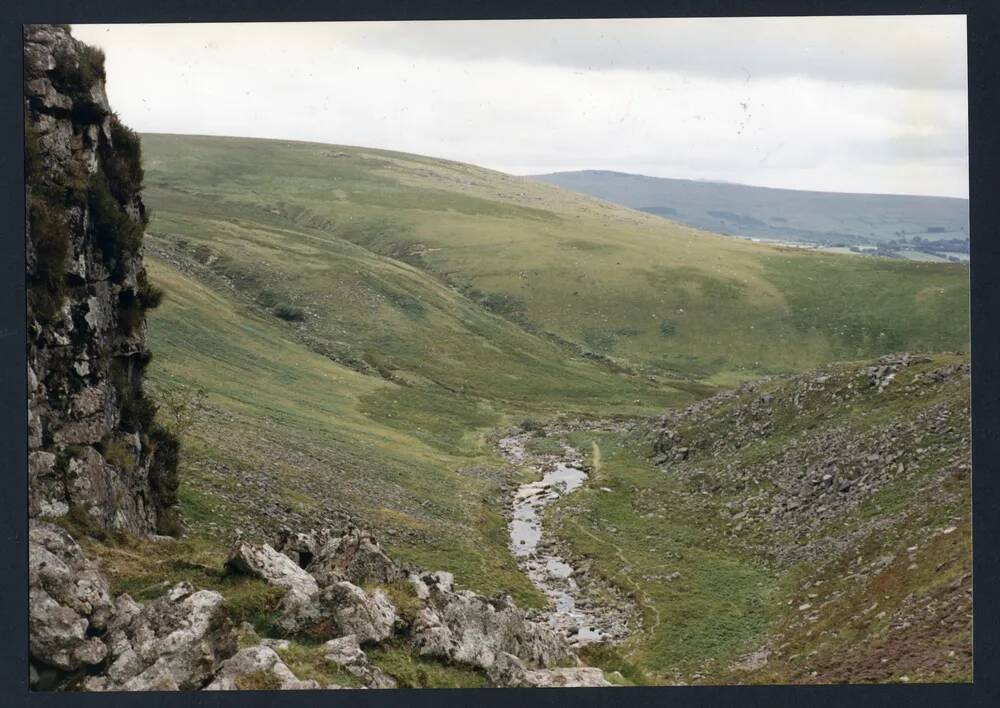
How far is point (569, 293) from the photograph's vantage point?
150250 millimetres

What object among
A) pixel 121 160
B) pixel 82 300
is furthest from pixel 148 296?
pixel 121 160

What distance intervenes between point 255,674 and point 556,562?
2443 centimetres

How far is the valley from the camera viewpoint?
38.1 meters

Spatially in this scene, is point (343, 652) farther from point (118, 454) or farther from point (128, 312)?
point (128, 312)

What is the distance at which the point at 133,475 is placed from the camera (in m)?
33.7

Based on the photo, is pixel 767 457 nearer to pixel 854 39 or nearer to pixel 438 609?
pixel 854 39

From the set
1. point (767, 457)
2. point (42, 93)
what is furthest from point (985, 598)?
point (42, 93)

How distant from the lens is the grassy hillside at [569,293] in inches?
4616

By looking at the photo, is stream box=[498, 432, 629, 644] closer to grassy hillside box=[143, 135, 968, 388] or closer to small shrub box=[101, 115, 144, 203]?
small shrub box=[101, 115, 144, 203]

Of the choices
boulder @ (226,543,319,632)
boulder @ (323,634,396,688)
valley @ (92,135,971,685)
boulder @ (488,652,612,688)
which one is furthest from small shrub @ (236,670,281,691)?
boulder @ (488,652,612,688)

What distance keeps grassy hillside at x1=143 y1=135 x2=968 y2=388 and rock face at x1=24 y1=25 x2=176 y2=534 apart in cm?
6405

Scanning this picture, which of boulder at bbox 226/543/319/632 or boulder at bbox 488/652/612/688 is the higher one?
boulder at bbox 226/543/319/632

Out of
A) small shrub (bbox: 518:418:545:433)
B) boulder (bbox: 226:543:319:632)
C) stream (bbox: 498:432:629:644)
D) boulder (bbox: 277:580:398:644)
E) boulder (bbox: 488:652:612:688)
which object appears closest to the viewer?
boulder (bbox: 277:580:398:644)

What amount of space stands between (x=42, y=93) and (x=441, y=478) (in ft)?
122
